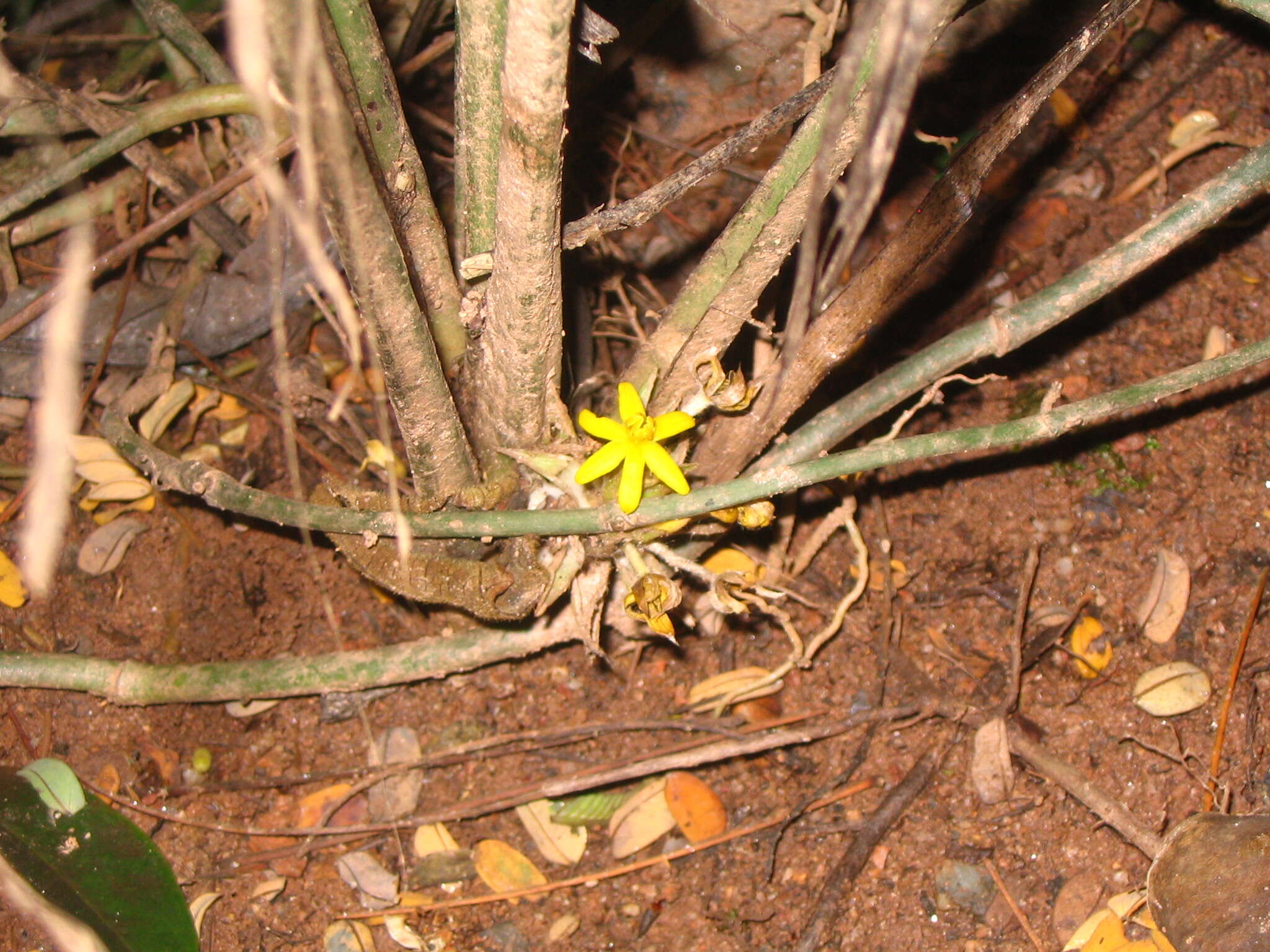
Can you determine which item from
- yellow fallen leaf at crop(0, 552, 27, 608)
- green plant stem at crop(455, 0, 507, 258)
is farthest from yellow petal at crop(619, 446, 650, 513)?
yellow fallen leaf at crop(0, 552, 27, 608)

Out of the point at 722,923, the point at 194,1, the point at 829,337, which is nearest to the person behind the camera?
the point at 829,337

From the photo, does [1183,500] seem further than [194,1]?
No

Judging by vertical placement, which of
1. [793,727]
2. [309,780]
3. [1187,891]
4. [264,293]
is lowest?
[309,780]

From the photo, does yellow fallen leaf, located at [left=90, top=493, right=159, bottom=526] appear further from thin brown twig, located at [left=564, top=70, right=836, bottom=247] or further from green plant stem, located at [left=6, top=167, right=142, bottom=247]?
thin brown twig, located at [left=564, top=70, right=836, bottom=247]

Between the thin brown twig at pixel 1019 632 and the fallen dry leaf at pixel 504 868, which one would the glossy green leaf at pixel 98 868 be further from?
the thin brown twig at pixel 1019 632

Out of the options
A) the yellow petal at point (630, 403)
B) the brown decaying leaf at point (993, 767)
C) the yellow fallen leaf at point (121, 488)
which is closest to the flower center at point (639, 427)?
the yellow petal at point (630, 403)

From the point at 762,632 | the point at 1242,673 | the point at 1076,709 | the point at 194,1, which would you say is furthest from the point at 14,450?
the point at 1242,673

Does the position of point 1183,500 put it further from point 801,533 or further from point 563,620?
point 563,620
